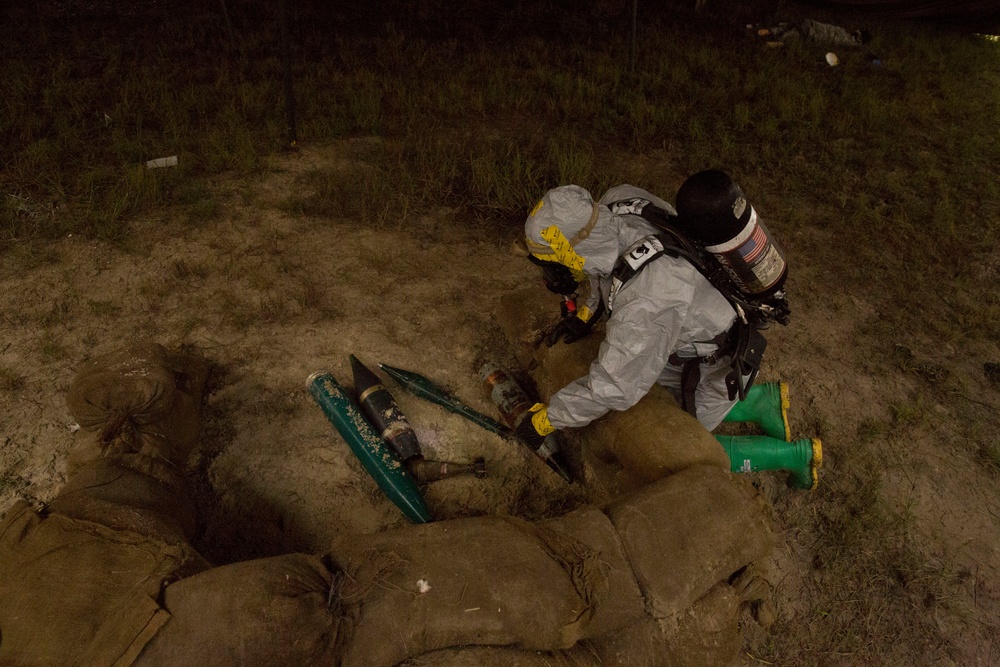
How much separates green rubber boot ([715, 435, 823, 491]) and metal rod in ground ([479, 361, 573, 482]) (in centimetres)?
92

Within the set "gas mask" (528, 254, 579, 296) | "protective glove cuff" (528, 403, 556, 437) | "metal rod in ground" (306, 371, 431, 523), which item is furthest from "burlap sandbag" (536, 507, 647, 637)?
"gas mask" (528, 254, 579, 296)

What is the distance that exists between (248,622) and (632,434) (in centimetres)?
176

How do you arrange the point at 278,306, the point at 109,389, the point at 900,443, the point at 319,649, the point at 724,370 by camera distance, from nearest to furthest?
the point at 319,649, the point at 109,389, the point at 724,370, the point at 900,443, the point at 278,306

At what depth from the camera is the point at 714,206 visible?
2.55 metres

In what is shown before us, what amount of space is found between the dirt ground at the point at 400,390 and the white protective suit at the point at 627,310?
2.99ft

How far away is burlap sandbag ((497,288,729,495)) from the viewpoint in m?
2.80

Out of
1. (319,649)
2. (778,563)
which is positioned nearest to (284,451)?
(319,649)

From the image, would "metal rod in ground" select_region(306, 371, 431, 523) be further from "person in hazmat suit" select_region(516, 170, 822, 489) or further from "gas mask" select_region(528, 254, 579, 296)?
"gas mask" select_region(528, 254, 579, 296)

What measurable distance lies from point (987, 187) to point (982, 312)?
1926mm

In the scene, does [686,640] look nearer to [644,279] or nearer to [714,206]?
[644,279]

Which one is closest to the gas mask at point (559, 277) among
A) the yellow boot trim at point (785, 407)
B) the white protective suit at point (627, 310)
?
the white protective suit at point (627, 310)

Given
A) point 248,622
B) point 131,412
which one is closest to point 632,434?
point 248,622

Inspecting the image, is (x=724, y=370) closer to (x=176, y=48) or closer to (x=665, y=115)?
(x=665, y=115)

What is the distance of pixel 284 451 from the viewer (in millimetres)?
3410
